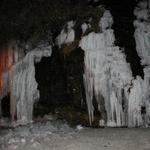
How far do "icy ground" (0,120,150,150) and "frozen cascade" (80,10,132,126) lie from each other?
63cm

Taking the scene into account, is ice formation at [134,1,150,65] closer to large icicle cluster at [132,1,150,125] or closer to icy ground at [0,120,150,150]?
large icicle cluster at [132,1,150,125]

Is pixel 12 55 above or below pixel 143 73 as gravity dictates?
above

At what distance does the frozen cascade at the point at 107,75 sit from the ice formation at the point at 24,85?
158 cm

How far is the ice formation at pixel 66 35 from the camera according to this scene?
10227 millimetres

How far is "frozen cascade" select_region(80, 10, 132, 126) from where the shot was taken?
905 centimetres

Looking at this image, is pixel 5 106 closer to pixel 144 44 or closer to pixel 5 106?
pixel 5 106

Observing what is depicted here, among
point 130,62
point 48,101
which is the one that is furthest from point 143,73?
point 48,101

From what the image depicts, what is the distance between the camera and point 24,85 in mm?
9977

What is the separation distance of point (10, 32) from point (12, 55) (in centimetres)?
74

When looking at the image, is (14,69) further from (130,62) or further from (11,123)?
(130,62)

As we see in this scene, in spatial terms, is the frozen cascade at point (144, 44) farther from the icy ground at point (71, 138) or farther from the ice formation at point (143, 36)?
the icy ground at point (71, 138)

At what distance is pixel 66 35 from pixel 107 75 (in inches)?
80.2

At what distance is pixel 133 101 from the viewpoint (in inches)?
355

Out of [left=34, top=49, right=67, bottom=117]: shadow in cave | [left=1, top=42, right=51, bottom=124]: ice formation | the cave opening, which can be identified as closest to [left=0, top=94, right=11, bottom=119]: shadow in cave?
the cave opening
